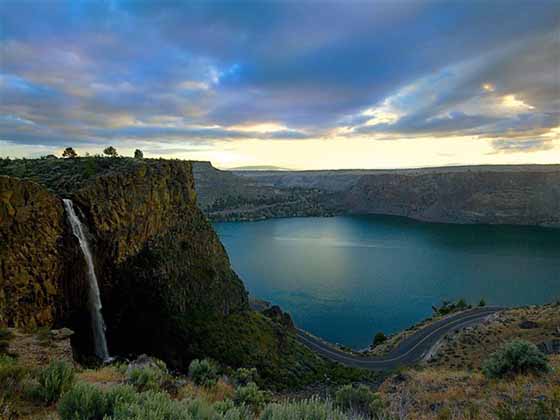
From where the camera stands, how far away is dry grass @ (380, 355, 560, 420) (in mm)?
5906

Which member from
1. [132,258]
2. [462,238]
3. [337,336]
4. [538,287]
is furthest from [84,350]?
[462,238]

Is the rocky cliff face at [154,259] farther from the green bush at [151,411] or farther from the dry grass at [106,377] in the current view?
the green bush at [151,411]

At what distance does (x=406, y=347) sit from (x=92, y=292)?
25796mm

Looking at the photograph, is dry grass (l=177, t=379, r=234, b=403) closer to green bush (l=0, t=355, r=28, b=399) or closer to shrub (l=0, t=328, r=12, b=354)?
green bush (l=0, t=355, r=28, b=399)

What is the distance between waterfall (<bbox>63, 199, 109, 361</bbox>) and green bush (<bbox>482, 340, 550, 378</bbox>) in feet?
58.1

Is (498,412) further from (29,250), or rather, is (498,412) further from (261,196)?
(261,196)

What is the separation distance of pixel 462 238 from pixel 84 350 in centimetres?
10022

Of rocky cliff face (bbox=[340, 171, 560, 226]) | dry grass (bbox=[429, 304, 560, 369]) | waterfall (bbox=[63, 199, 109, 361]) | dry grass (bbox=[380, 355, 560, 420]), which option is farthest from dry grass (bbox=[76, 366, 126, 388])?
rocky cliff face (bbox=[340, 171, 560, 226])

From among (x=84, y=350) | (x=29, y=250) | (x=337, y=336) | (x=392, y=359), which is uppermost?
(x=29, y=250)

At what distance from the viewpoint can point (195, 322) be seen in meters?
25.0

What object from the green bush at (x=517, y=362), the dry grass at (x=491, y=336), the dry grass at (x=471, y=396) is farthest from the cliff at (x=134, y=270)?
the green bush at (x=517, y=362)

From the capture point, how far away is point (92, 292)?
18.9 metres

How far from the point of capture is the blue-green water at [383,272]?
43.2 m

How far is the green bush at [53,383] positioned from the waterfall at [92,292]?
14.7 meters
